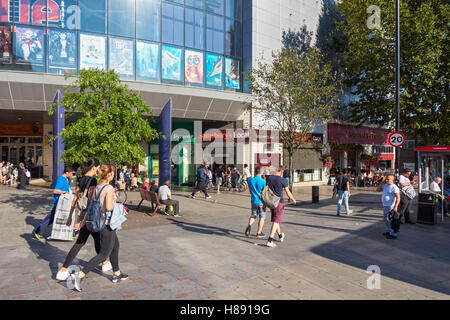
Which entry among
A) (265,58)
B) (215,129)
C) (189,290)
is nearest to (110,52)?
(215,129)

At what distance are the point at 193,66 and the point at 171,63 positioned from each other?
1.48 meters

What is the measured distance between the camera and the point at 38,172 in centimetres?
2752

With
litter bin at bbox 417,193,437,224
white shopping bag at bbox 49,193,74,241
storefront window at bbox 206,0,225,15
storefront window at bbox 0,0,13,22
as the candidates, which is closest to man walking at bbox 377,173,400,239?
litter bin at bbox 417,193,437,224

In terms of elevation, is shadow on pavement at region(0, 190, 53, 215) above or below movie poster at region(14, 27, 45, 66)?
below

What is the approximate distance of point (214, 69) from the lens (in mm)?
22781

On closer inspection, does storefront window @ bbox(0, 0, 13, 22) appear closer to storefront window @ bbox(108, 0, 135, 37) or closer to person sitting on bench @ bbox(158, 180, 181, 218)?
storefront window @ bbox(108, 0, 135, 37)

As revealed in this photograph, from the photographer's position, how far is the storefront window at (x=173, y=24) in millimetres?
21109

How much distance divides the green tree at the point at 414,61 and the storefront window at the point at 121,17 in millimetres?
12925

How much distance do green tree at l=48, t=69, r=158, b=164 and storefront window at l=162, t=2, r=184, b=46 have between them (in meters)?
11.4

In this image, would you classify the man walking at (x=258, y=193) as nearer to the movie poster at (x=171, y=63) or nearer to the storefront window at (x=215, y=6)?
the movie poster at (x=171, y=63)

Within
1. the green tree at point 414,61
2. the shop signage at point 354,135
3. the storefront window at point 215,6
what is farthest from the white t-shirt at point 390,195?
the shop signage at point 354,135

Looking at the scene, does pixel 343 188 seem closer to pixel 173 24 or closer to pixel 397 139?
pixel 397 139

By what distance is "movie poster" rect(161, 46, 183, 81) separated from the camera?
2108cm

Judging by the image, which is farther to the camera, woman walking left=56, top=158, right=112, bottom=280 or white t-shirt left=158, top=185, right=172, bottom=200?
white t-shirt left=158, top=185, right=172, bottom=200
